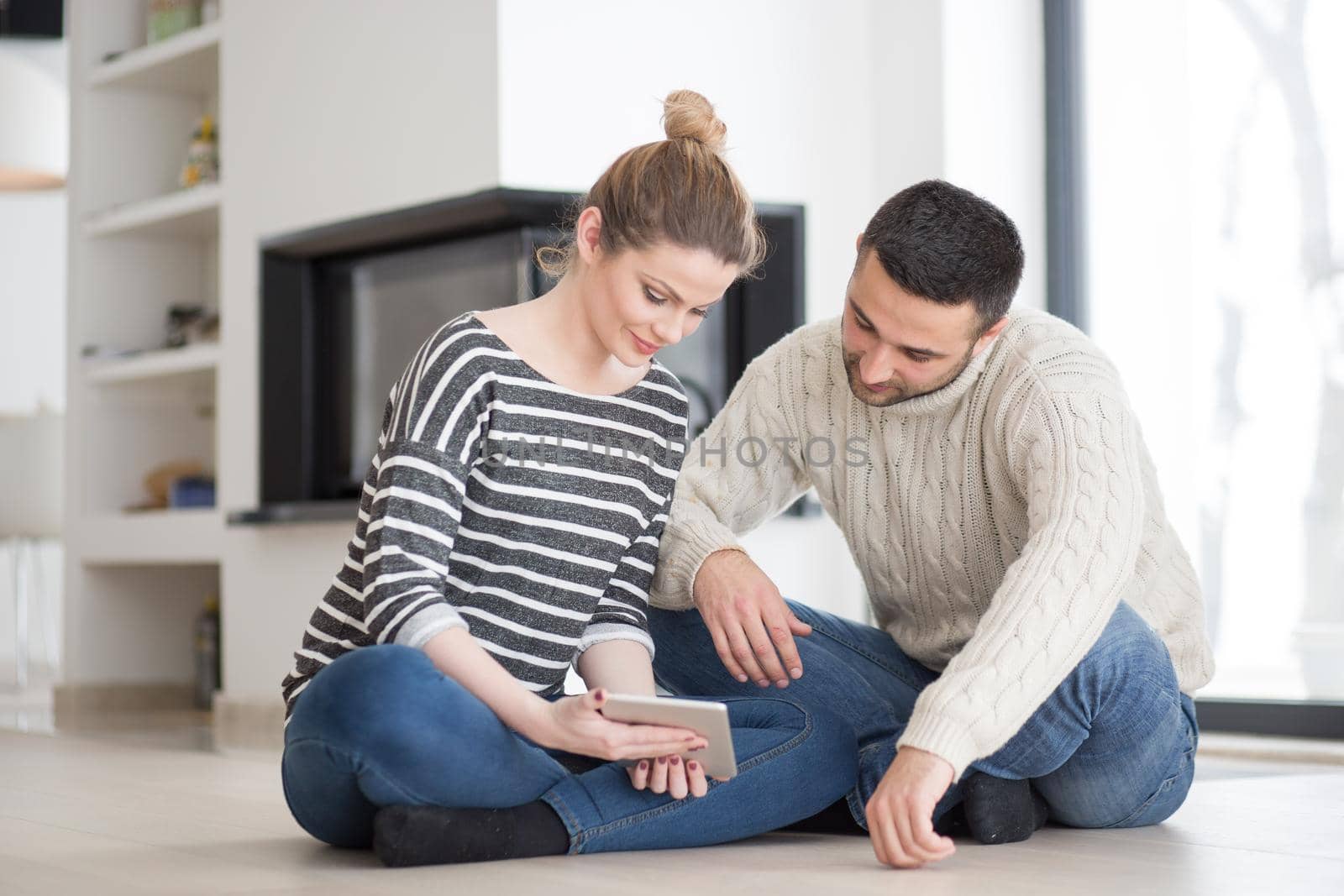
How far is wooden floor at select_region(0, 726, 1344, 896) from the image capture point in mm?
1363

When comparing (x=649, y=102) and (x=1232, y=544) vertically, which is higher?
(x=649, y=102)

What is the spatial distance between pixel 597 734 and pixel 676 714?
7cm

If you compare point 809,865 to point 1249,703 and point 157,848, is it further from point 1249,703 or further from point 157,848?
point 1249,703

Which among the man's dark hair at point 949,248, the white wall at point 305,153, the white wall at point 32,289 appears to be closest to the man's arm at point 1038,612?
the man's dark hair at point 949,248

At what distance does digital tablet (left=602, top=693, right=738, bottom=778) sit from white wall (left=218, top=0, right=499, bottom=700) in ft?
5.88

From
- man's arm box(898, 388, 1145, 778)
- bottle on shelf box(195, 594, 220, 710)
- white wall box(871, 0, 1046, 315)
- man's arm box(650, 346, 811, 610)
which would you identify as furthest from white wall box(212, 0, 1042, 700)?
man's arm box(898, 388, 1145, 778)

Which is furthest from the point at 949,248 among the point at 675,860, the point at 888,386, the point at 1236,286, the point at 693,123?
the point at 1236,286

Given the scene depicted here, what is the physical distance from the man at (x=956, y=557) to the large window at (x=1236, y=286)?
4.32ft

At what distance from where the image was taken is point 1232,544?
3066 mm

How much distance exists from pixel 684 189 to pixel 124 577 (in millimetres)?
3065

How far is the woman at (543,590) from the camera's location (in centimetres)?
138

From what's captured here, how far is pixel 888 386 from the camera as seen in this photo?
66.7 inches

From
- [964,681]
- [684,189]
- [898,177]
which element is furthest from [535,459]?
[898,177]

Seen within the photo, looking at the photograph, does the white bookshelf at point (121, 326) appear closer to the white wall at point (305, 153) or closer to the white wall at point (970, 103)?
the white wall at point (305, 153)
